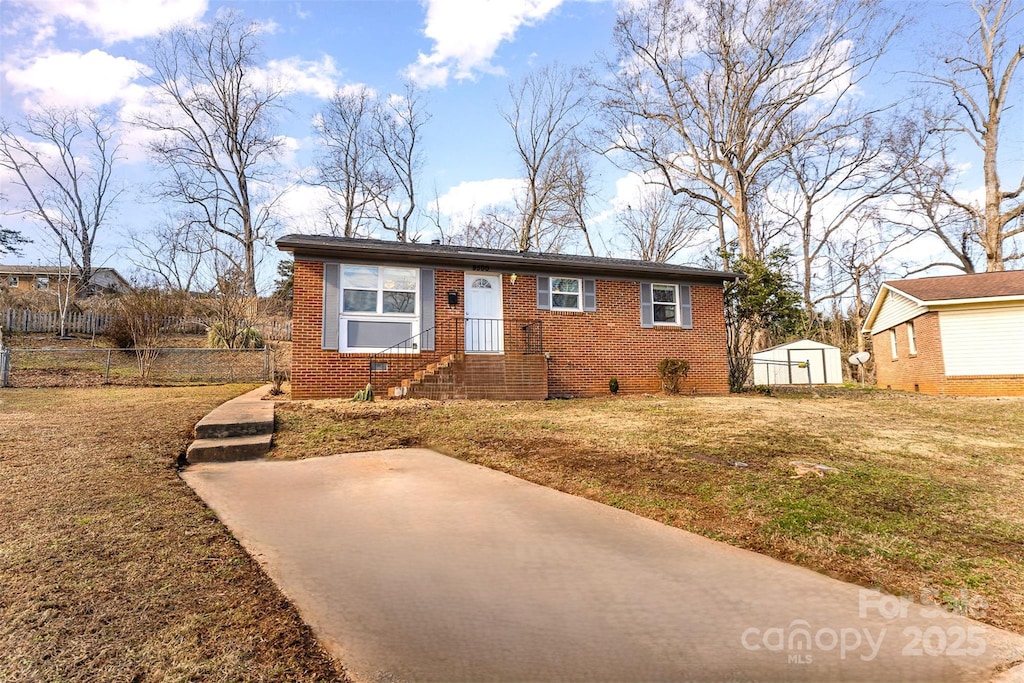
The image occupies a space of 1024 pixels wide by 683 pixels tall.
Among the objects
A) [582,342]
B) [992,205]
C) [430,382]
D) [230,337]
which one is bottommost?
[430,382]

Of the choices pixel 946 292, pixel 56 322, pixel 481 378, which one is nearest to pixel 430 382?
pixel 481 378

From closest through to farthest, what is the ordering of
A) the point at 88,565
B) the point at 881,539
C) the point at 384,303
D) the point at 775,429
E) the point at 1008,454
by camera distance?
1. the point at 88,565
2. the point at 881,539
3. the point at 1008,454
4. the point at 775,429
5. the point at 384,303

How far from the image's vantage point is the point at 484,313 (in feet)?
38.9

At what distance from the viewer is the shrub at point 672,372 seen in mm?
12398

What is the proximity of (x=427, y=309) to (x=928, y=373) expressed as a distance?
15852 mm

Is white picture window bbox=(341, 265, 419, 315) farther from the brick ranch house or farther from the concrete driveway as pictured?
the concrete driveway

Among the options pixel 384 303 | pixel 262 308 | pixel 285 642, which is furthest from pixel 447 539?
pixel 262 308

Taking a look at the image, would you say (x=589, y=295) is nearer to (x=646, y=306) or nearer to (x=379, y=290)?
(x=646, y=306)

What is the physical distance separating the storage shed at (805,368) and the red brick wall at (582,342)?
42.1ft

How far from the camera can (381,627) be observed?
2215mm

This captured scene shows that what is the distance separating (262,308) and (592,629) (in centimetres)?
2694

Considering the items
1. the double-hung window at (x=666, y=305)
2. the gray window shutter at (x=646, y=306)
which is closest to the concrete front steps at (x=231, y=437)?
the gray window shutter at (x=646, y=306)

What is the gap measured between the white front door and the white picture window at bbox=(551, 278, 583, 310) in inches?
53.1

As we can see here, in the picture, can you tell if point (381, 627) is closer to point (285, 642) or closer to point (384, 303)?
point (285, 642)
